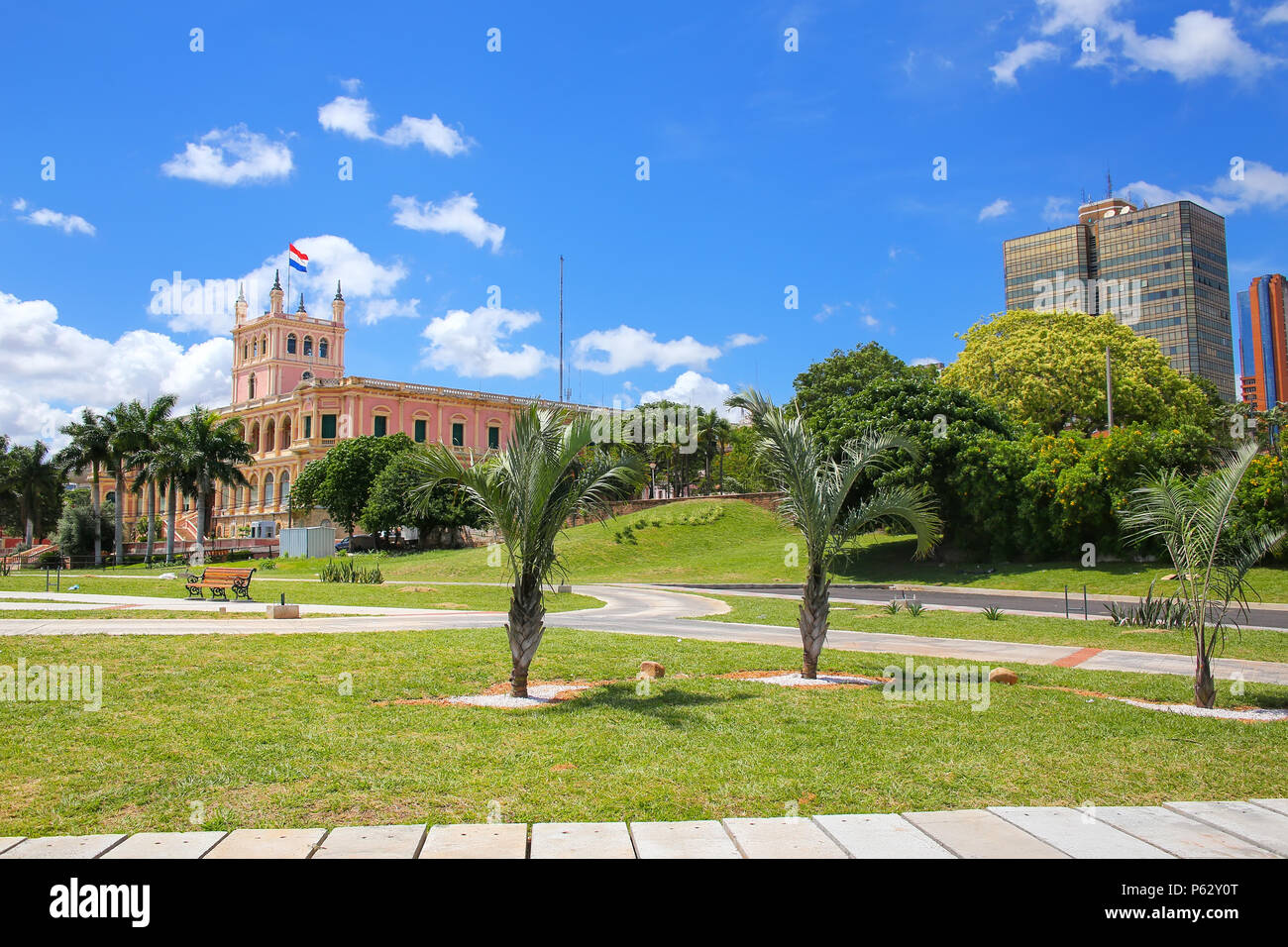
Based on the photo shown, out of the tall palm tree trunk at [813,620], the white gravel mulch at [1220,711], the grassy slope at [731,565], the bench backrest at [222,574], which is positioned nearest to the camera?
the white gravel mulch at [1220,711]

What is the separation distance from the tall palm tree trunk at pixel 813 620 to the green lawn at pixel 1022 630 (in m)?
6.82

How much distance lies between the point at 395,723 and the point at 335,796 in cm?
244

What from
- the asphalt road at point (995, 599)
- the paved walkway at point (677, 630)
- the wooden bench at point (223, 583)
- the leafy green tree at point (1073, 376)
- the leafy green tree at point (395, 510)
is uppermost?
the leafy green tree at point (1073, 376)

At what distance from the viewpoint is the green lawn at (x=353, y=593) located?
23703 millimetres

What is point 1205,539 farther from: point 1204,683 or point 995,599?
point 995,599

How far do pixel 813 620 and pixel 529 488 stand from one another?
13.9ft

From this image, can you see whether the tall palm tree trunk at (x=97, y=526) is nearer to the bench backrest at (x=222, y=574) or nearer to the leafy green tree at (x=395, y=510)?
the leafy green tree at (x=395, y=510)

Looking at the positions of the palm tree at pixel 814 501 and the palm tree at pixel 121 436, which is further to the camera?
the palm tree at pixel 121 436

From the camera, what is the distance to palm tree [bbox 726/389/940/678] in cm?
1138

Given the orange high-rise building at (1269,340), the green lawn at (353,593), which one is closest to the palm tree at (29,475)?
the green lawn at (353,593)

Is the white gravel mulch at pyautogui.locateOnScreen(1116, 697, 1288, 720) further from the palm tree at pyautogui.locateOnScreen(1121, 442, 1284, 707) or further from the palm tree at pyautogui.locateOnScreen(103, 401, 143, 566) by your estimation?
the palm tree at pyautogui.locateOnScreen(103, 401, 143, 566)
